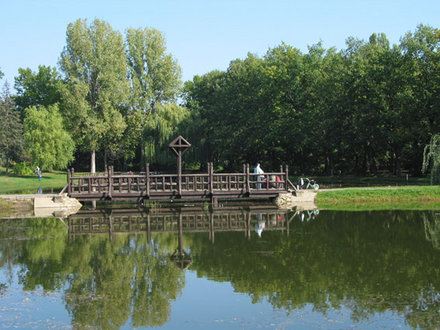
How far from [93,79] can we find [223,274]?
156ft

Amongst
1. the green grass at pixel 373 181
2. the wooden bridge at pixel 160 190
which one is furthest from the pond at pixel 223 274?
the green grass at pixel 373 181

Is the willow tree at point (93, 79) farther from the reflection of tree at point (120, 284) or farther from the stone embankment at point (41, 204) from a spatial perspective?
the reflection of tree at point (120, 284)

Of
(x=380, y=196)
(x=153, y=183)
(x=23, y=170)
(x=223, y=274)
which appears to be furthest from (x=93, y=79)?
(x=223, y=274)

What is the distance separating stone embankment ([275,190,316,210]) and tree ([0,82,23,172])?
129ft

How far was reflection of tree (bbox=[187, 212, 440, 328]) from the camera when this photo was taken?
367 inches

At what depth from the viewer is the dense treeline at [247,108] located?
4159 centimetres

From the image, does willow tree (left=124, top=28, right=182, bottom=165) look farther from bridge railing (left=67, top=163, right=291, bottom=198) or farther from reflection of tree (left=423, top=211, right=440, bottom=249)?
reflection of tree (left=423, top=211, right=440, bottom=249)

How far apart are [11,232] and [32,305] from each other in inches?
384

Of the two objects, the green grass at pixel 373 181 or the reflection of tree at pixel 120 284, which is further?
the green grass at pixel 373 181

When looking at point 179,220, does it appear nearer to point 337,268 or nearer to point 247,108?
point 337,268

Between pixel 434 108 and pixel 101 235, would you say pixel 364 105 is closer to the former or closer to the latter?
pixel 434 108

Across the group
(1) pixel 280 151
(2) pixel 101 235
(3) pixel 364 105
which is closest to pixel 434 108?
(3) pixel 364 105

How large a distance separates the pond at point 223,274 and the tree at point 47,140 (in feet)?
113

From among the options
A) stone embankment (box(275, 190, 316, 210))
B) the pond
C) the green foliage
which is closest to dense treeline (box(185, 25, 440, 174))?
the green foliage
